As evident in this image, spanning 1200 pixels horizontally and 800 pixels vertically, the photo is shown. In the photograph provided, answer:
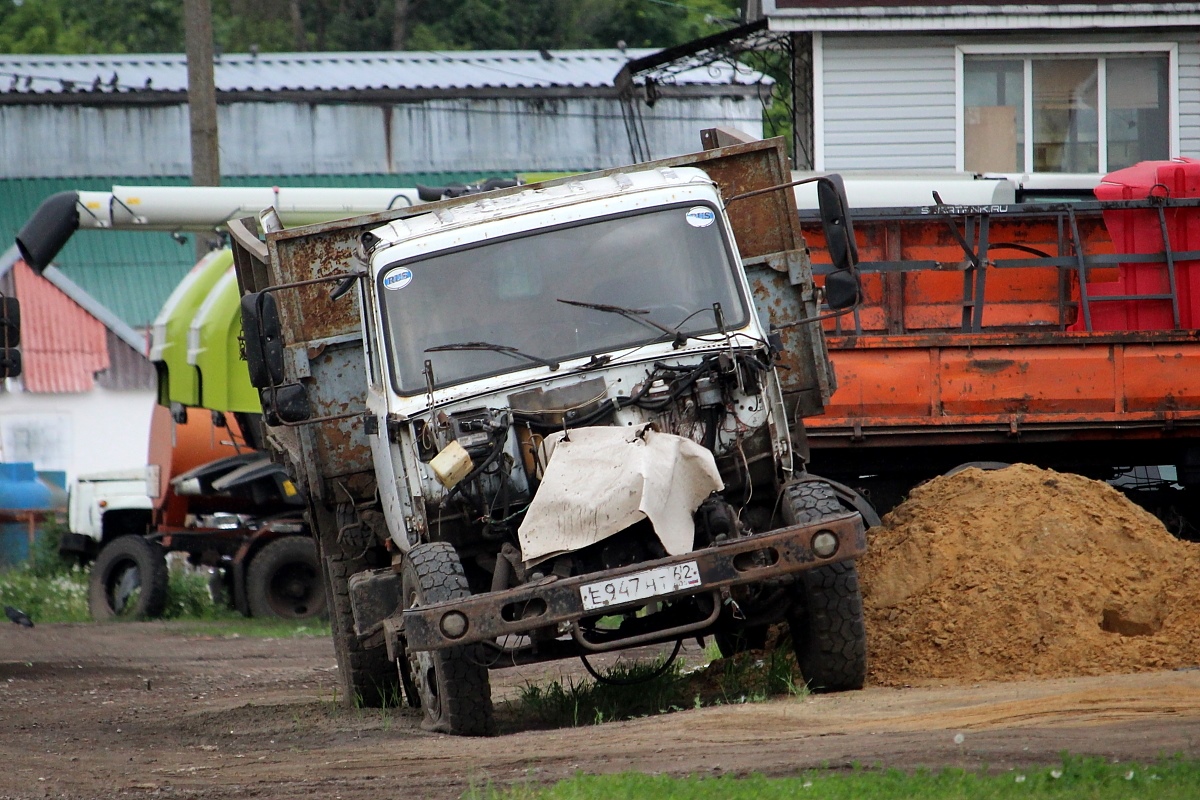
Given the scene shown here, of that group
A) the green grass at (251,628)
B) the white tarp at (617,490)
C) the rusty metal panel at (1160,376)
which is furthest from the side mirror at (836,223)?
the green grass at (251,628)

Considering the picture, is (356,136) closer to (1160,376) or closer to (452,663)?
(1160,376)

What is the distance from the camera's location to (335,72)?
33.7 meters

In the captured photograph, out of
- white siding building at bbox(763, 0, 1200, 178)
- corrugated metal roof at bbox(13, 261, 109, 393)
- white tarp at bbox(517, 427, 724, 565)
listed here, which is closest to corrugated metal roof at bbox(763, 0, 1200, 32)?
white siding building at bbox(763, 0, 1200, 178)

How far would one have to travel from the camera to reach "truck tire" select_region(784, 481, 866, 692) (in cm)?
744

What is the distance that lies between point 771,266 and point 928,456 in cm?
310

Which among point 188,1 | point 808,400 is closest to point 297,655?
point 808,400

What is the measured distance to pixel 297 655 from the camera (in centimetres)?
1414

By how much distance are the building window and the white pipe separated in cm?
667

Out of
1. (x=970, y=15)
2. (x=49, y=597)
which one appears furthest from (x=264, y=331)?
(x=49, y=597)

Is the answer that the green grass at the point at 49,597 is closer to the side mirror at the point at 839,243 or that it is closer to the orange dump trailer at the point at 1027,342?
the orange dump trailer at the point at 1027,342

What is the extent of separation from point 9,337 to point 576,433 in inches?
367

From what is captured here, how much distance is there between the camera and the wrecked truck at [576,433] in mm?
7195

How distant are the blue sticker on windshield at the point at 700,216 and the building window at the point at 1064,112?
11132 mm

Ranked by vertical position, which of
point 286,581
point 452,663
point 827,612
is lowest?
point 286,581
